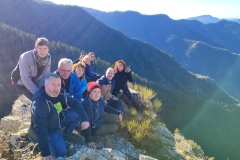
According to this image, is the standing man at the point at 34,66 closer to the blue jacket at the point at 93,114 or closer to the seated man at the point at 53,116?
the seated man at the point at 53,116

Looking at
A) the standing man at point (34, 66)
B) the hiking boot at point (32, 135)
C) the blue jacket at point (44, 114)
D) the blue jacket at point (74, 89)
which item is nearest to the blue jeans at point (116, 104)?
the blue jacket at point (74, 89)

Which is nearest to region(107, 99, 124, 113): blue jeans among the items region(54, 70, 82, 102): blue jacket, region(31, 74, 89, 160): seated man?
region(54, 70, 82, 102): blue jacket

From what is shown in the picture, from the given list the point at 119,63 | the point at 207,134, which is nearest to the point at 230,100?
the point at 207,134

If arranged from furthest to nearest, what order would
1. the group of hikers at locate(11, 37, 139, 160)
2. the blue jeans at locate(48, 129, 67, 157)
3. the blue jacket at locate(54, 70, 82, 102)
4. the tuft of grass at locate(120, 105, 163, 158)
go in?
1. the tuft of grass at locate(120, 105, 163, 158)
2. the blue jacket at locate(54, 70, 82, 102)
3. the blue jeans at locate(48, 129, 67, 157)
4. the group of hikers at locate(11, 37, 139, 160)

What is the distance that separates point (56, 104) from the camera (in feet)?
18.0

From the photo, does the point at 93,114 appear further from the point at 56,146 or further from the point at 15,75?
the point at 15,75

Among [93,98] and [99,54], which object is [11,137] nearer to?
[93,98]

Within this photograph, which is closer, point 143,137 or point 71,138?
point 71,138

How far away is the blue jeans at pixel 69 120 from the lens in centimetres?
604

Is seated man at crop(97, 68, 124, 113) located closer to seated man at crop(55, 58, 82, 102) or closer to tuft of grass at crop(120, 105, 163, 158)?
tuft of grass at crop(120, 105, 163, 158)

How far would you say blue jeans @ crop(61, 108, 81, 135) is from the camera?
6039 millimetres

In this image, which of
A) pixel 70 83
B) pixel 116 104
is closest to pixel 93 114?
pixel 70 83

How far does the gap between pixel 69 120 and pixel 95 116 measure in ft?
3.18

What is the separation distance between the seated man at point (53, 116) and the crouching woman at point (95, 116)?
1.72ft
